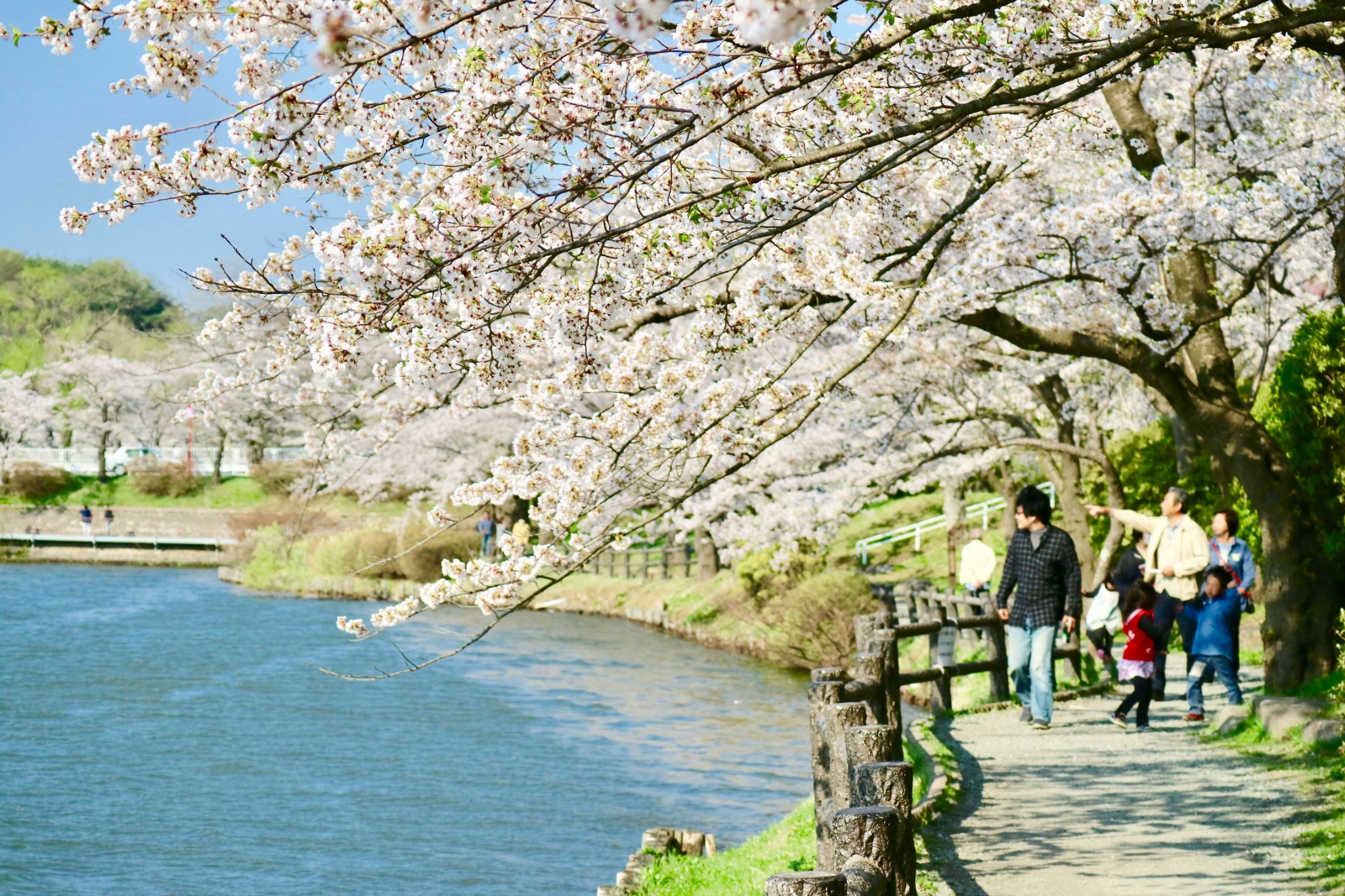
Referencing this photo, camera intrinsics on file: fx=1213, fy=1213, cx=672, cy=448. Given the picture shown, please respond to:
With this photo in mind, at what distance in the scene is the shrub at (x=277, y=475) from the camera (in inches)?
1890

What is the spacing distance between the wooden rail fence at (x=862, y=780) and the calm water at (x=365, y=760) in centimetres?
185

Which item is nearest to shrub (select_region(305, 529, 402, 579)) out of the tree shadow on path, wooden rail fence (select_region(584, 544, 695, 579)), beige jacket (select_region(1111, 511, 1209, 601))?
wooden rail fence (select_region(584, 544, 695, 579))

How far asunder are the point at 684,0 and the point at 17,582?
35.1 metres

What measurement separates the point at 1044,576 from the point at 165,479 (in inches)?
1914

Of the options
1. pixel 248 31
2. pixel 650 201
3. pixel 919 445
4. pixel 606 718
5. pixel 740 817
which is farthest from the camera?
pixel 919 445

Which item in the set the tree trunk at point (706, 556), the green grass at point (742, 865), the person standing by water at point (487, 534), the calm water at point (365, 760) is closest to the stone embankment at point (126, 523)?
the person standing by water at point (487, 534)

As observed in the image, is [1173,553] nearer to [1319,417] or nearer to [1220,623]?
[1220,623]

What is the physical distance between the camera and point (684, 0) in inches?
Answer: 194

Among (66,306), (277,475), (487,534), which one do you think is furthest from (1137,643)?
(66,306)

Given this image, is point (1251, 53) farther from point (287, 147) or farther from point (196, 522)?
point (196, 522)

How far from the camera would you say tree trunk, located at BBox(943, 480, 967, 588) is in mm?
22703

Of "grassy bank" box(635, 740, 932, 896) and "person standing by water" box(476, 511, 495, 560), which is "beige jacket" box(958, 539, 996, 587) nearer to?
"grassy bank" box(635, 740, 932, 896)

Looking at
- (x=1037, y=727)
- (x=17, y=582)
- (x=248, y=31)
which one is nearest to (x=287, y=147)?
(x=248, y=31)

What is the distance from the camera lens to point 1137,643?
9430 millimetres
